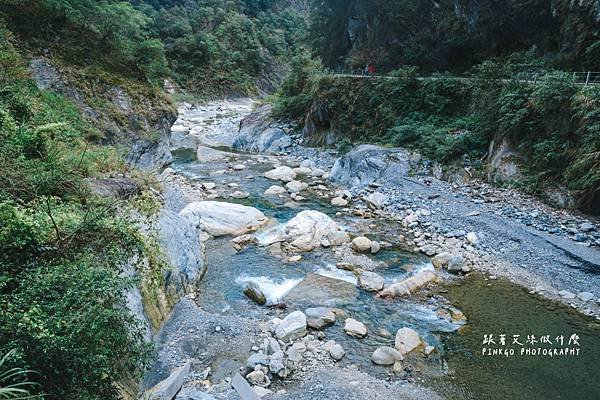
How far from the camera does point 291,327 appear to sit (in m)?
7.18

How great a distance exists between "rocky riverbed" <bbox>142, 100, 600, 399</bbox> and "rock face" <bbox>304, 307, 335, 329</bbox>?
0.10ft

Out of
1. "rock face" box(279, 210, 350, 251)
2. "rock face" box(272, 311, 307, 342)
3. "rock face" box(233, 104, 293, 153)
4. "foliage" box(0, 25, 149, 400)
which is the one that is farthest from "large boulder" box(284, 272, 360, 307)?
"rock face" box(233, 104, 293, 153)

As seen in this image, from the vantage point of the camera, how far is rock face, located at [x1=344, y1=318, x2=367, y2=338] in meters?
7.30

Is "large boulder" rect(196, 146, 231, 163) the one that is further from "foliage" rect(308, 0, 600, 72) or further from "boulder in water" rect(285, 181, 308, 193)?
"foliage" rect(308, 0, 600, 72)

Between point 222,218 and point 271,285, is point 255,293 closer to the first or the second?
point 271,285

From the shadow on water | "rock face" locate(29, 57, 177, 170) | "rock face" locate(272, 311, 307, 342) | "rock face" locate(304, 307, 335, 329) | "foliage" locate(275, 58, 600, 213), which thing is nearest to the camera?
the shadow on water

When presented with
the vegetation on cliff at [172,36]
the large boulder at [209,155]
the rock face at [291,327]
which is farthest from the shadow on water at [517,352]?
the large boulder at [209,155]

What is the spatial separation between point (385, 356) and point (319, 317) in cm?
164

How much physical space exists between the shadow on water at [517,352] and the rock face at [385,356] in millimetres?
827

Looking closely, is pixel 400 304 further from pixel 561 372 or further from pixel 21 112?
pixel 21 112

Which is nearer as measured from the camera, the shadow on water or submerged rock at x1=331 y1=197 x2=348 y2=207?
the shadow on water

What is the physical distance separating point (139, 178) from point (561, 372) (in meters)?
10.1

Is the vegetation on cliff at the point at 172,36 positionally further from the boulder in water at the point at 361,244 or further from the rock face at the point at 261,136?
the boulder in water at the point at 361,244

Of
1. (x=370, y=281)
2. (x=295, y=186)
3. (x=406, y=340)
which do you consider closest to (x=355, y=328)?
(x=406, y=340)
